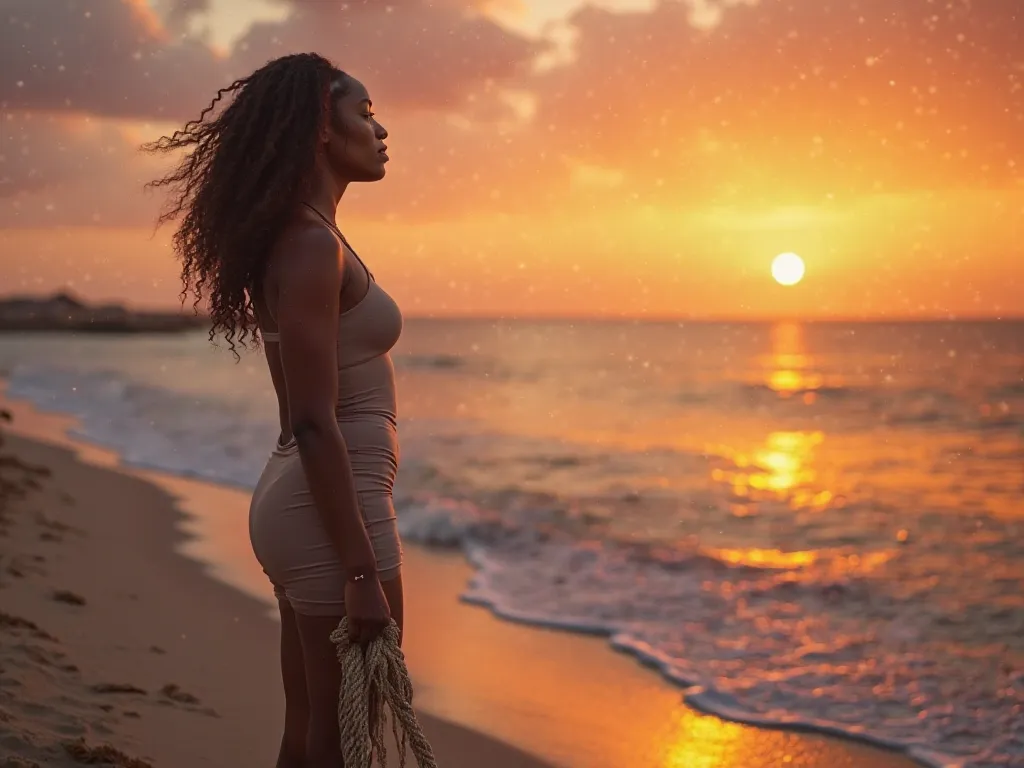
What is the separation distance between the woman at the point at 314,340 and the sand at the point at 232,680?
1.78 m

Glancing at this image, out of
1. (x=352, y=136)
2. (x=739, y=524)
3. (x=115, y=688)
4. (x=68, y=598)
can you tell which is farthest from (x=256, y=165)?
(x=739, y=524)

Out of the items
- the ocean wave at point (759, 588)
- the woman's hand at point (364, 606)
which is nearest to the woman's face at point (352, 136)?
the woman's hand at point (364, 606)

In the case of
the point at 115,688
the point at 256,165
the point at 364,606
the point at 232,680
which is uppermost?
the point at 256,165

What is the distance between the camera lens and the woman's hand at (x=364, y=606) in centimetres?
218

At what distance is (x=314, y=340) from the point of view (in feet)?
6.91

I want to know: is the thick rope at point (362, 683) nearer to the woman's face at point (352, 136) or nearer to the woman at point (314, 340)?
the woman at point (314, 340)

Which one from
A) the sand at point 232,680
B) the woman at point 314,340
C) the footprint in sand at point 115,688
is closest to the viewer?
the woman at point 314,340

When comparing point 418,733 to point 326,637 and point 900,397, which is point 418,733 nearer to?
point 326,637

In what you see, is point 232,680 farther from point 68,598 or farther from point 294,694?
point 294,694

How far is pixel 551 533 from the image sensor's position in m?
9.80

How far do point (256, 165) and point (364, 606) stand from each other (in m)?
1.00

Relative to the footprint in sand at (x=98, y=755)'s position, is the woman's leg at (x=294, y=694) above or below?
above

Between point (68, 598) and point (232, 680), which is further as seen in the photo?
point (68, 598)

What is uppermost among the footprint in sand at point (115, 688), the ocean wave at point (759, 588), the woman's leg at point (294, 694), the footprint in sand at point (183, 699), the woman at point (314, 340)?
the woman at point (314, 340)
